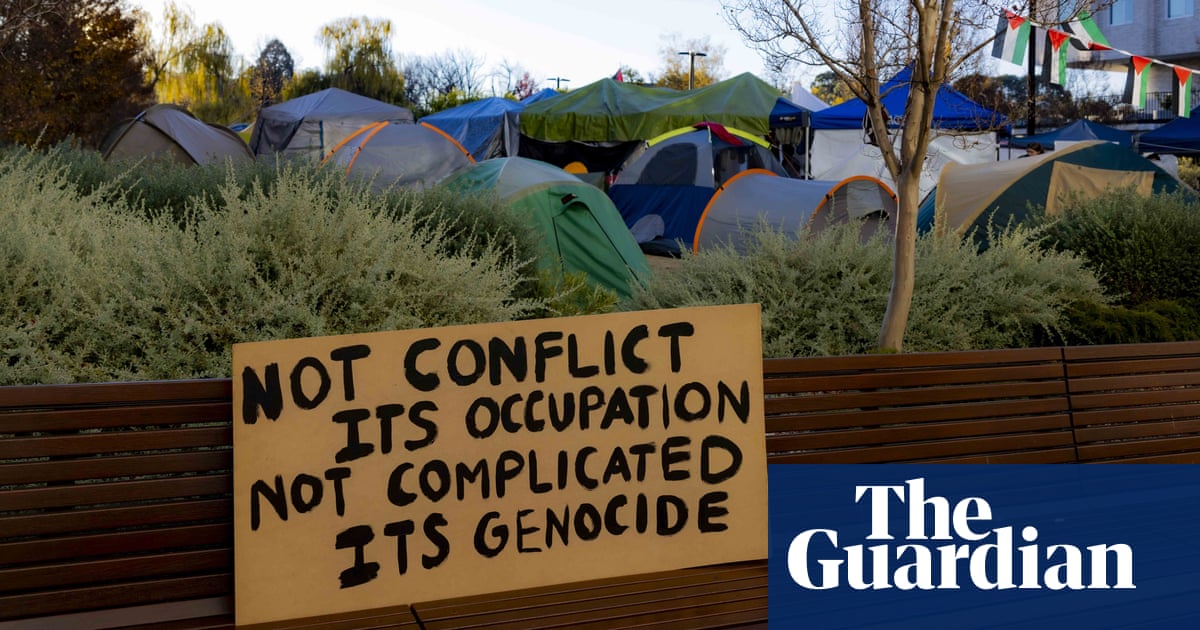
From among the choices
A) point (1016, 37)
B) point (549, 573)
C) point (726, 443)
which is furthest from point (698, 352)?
point (1016, 37)

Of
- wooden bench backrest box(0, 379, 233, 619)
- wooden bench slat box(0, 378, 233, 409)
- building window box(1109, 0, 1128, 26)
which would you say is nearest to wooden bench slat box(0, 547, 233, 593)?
wooden bench backrest box(0, 379, 233, 619)

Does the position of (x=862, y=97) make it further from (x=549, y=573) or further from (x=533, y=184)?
(x=533, y=184)

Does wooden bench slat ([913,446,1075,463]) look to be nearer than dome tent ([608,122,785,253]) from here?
Yes

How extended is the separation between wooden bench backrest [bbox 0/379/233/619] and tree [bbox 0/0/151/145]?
19.0 metres

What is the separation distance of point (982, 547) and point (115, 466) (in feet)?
7.24

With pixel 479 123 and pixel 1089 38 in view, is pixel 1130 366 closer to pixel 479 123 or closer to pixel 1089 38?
pixel 1089 38

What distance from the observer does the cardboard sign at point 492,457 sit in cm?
272

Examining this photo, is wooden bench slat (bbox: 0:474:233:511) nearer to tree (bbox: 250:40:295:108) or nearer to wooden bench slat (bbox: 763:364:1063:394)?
wooden bench slat (bbox: 763:364:1063:394)

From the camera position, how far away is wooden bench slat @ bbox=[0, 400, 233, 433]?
2.53 metres

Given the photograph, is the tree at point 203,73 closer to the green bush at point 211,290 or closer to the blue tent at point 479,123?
the blue tent at point 479,123

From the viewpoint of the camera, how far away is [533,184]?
10992mm

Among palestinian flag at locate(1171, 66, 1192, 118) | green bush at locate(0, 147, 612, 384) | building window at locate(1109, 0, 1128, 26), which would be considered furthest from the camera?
building window at locate(1109, 0, 1128, 26)

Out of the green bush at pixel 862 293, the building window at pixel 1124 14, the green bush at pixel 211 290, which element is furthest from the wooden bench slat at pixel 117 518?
the building window at pixel 1124 14

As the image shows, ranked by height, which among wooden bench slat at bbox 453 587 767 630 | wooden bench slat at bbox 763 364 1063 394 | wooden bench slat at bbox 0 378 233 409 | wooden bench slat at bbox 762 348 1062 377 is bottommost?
wooden bench slat at bbox 453 587 767 630
